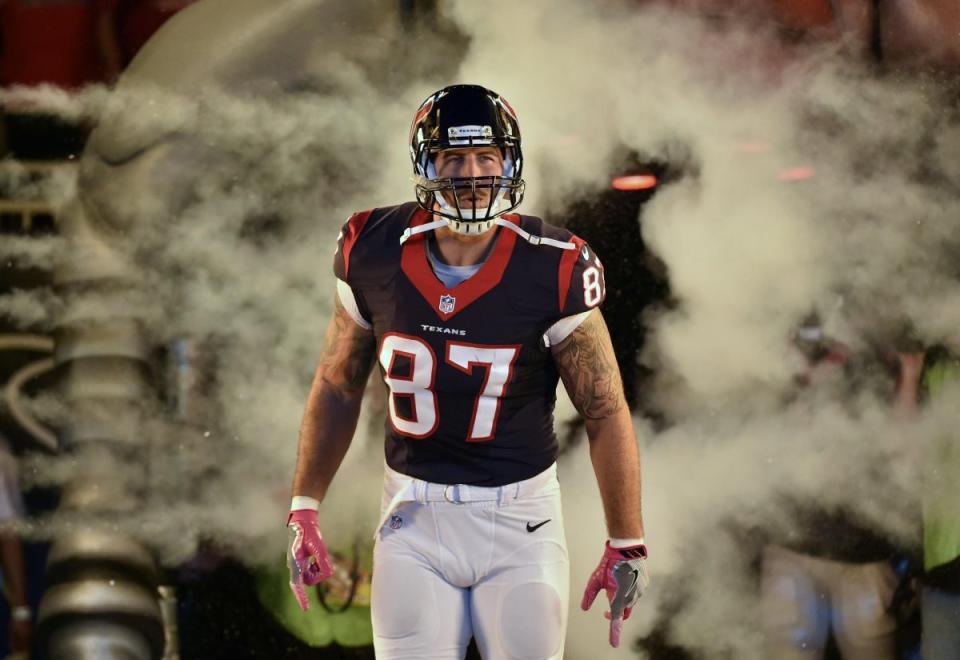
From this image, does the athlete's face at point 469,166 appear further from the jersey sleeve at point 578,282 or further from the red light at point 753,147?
the red light at point 753,147

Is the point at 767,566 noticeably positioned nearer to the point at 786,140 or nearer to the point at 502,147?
the point at 786,140

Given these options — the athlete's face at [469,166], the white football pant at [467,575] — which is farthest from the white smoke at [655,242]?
the white football pant at [467,575]

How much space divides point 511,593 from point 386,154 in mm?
1415

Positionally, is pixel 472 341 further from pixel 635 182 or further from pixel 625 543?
pixel 635 182

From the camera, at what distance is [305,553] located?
7.30ft

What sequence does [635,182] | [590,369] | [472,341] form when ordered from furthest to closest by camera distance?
[635,182] → [590,369] → [472,341]

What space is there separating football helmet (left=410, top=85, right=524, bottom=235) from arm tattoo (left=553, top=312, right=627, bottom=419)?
0.95ft

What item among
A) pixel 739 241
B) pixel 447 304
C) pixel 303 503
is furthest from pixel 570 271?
pixel 739 241

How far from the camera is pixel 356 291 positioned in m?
2.18

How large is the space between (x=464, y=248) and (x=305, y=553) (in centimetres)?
72

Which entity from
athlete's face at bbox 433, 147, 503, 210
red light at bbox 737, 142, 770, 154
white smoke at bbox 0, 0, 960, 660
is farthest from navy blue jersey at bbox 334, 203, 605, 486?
red light at bbox 737, 142, 770, 154

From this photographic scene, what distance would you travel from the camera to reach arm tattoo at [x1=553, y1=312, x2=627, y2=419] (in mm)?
2145

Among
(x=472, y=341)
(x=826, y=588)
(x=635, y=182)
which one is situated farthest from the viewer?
(x=826, y=588)

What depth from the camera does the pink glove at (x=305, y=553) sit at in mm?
2223
